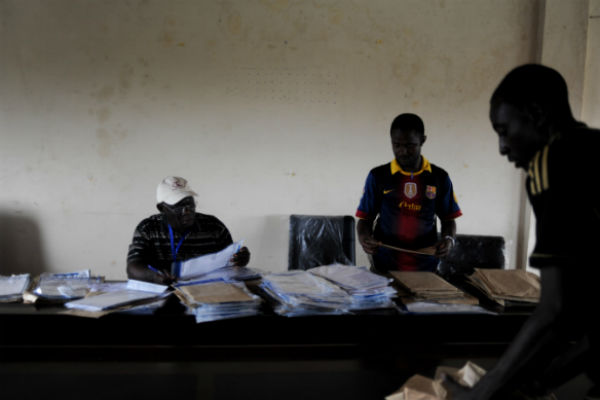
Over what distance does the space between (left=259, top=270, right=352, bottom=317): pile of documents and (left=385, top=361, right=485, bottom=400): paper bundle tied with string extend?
407 mm

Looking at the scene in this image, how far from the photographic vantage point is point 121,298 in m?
1.44

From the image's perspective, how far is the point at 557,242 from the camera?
2.49 ft

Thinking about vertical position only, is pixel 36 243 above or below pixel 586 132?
below

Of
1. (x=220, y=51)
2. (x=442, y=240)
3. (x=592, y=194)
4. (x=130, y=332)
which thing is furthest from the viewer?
(x=220, y=51)

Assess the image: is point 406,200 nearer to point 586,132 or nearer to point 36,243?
point 586,132

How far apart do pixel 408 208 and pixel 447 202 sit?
0.23 m

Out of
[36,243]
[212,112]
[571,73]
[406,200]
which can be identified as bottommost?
[36,243]

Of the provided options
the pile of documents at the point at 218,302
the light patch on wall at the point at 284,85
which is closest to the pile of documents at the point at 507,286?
the pile of documents at the point at 218,302

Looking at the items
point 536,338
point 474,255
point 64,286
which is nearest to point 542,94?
point 536,338

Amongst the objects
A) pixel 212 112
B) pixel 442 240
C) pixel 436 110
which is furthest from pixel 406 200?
pixel 212 112

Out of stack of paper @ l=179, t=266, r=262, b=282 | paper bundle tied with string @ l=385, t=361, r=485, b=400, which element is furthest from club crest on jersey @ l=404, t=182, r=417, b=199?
paper bundle tied with string @ l=385, t=361, r=485, b=400

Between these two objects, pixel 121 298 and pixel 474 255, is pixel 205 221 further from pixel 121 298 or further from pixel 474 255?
pixel 474 255

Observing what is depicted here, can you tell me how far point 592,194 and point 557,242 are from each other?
98 millimetres

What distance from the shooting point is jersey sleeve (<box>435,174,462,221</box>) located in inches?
92.4
